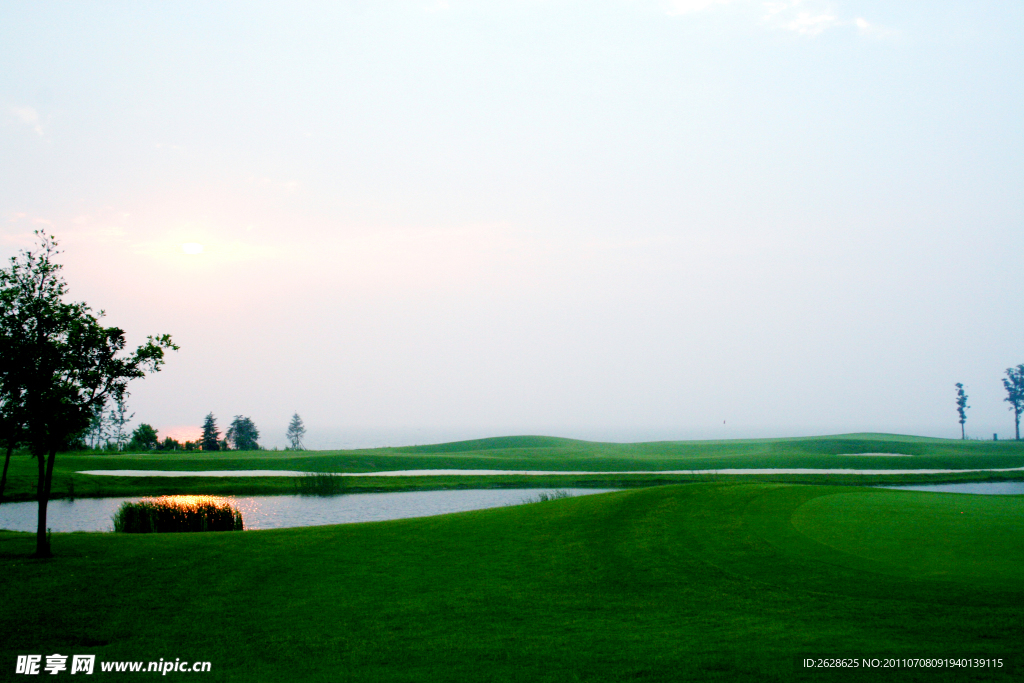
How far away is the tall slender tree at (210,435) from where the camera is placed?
7412cm

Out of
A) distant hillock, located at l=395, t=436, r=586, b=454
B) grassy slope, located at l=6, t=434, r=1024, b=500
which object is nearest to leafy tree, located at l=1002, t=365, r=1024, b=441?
grassy slope, located at l=6, t=434, r=1024, b=500

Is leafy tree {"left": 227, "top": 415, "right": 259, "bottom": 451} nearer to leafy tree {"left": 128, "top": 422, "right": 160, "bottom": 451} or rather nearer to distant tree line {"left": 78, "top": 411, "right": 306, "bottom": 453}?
distant tree line {"left": 78, "top": 411, "right": 306, "bottom": 453}

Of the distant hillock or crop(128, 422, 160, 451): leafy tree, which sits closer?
crop(128, 422, 160, 451): leafy tree

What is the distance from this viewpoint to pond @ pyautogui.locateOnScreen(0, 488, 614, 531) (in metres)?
28.0

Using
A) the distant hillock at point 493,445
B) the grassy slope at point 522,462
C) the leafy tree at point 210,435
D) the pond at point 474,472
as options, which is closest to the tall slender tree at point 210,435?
the leafy tree at point 210,435

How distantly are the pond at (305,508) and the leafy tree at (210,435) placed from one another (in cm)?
4105

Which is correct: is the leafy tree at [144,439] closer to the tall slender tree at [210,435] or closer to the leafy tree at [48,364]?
the tall slender tree at [210,435]

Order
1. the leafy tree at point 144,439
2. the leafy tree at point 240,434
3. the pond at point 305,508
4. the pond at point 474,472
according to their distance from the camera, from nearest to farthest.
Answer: the pond at point 305,508 → the pond at point 474,472 → the leafy tree at point 144,439 → the leafy tree at point 240,434

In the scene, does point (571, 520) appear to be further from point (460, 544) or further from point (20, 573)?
point (20, 573)

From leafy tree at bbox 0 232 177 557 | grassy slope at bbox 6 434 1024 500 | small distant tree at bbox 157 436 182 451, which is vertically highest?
leafy tree at bbox 0 232 177 557

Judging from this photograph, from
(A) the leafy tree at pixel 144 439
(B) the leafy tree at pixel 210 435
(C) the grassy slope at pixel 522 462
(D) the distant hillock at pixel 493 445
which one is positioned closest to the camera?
(C) the grassy slope at pixel 522 462

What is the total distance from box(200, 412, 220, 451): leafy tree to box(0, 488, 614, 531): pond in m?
41.0

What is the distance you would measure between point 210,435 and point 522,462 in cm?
4118

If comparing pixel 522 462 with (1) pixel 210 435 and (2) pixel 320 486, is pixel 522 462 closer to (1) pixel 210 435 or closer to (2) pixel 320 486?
(2) pixel 320 486
